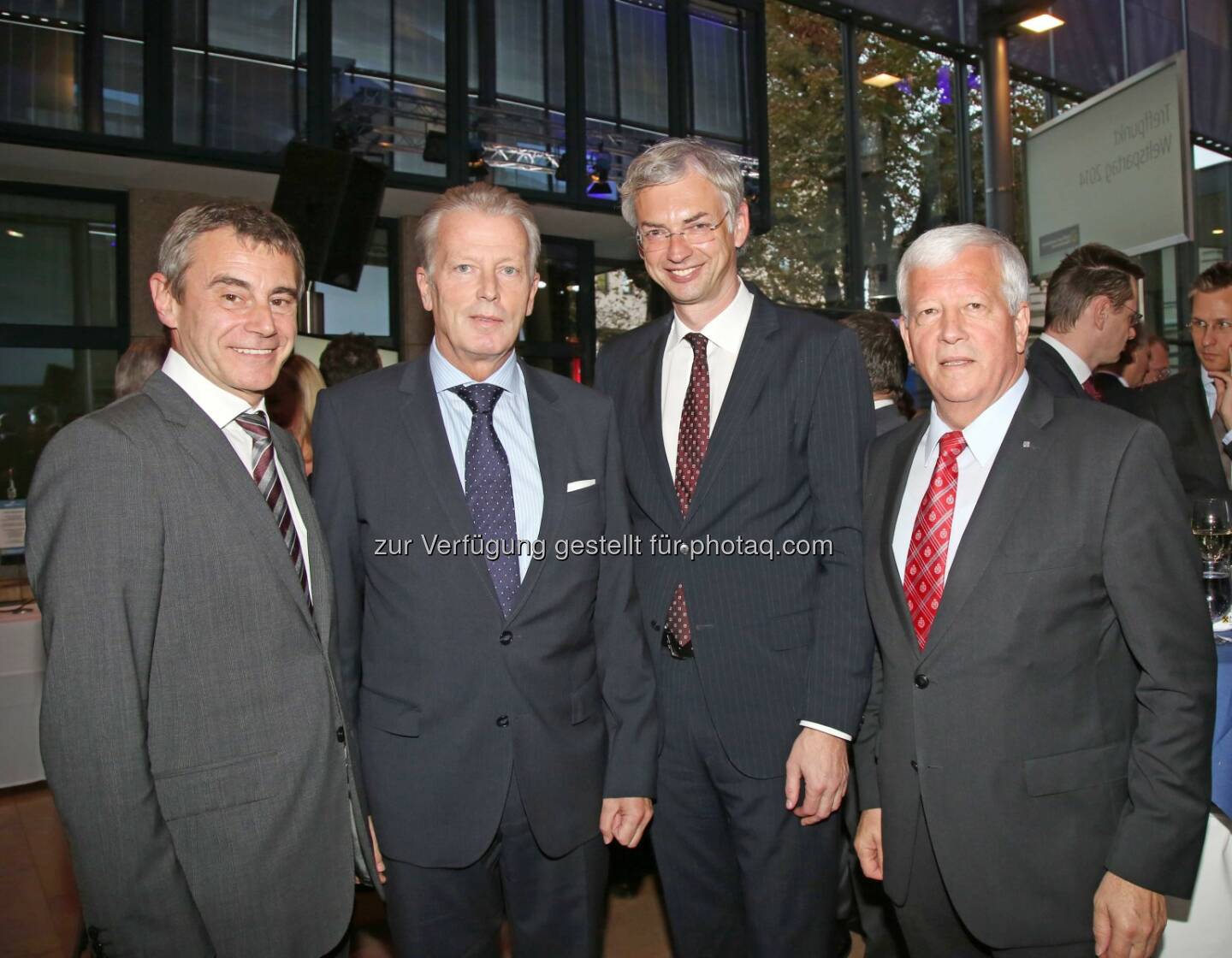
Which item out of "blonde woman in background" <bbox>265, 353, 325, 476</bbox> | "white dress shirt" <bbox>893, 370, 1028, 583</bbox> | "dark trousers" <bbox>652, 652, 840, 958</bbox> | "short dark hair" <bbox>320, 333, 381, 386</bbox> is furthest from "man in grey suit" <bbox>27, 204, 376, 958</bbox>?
"short dark hair" <bbox>320, 333, 381, 386</bbox>

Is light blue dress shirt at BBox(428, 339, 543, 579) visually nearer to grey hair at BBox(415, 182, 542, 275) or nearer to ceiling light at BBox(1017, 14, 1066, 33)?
grey hair at BBox(415, 182, 542, 275)

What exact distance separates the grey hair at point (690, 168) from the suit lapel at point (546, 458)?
1.63ft

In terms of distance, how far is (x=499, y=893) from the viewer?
184 centimetres

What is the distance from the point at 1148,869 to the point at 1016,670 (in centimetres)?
35

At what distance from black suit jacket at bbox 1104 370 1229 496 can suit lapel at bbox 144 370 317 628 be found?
343cm

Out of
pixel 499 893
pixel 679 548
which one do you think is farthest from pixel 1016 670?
pixel 499 893

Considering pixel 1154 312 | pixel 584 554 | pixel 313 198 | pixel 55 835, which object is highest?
pixel 1154 312

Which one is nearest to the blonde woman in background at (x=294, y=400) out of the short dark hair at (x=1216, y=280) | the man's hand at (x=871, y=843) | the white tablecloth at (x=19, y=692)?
the white tablecloth at (x=19, y=692)

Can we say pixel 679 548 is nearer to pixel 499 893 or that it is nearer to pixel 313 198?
pixel 499 893

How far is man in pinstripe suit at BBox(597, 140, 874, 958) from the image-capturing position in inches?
74.4

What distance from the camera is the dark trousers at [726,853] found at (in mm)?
1913

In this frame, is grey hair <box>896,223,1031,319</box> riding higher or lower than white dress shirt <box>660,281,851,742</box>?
higher

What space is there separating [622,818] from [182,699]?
2.92 ft

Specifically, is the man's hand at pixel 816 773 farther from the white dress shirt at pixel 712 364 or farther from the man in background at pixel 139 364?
the man in background at pixel 139 364
